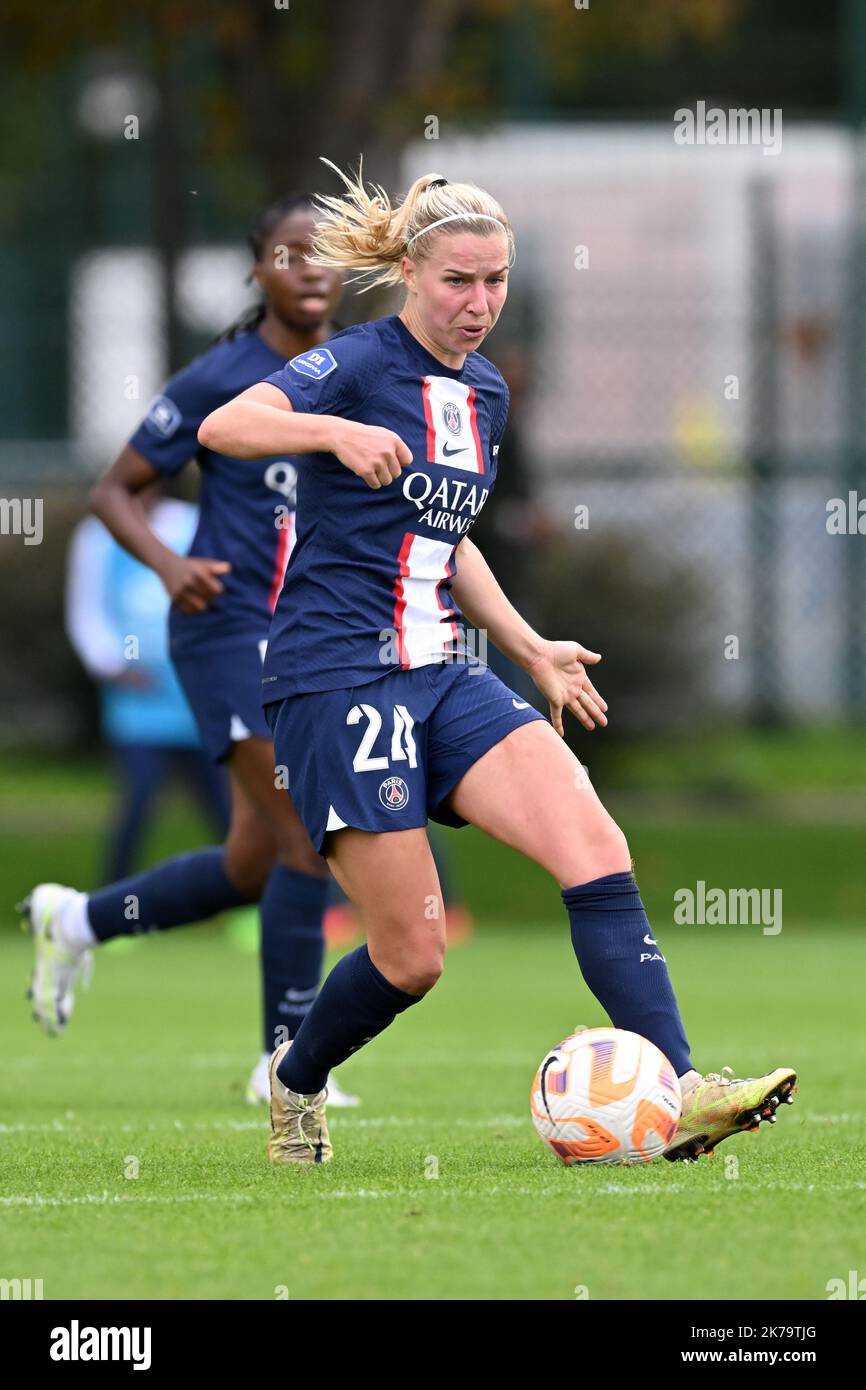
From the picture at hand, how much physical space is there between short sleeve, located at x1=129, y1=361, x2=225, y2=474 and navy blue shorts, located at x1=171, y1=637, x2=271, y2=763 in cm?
58

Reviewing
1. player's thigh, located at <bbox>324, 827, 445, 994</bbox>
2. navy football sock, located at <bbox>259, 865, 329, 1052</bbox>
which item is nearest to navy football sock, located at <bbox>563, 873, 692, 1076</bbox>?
player's thigh, located at <bbox>324, 827, 445, 994</bbox>

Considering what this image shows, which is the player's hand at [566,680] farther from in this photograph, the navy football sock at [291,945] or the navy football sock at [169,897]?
the navy football sock at [169,897]

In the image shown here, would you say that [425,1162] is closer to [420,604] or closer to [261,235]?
[420,604]

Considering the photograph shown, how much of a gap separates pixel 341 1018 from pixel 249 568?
6.60 feet

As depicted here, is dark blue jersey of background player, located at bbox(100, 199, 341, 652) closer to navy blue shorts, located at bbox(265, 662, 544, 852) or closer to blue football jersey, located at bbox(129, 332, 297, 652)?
blue football jersey, located at bbox(129, 332, 297, 652)

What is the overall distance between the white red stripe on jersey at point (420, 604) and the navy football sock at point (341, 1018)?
0.68m

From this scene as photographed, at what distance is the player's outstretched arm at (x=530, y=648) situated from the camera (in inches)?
221

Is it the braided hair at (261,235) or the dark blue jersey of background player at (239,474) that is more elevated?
the braided hair at (261,235)

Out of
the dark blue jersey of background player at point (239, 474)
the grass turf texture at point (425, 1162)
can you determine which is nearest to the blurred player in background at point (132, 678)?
the grass turf texture at point (425, 1162)

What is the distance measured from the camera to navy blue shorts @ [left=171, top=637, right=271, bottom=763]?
6.99 m
